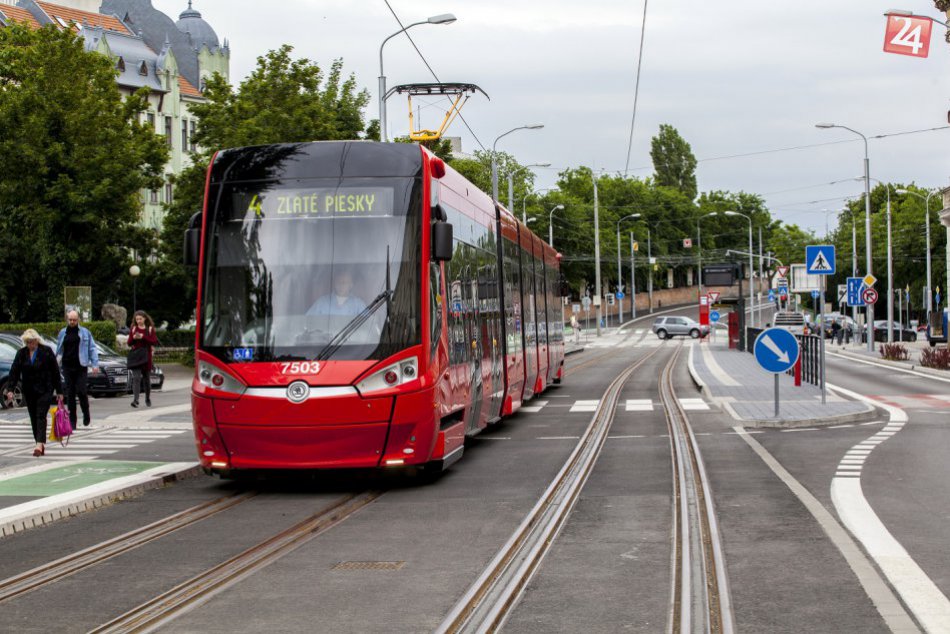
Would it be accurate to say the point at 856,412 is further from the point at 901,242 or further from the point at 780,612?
the point at 901,242

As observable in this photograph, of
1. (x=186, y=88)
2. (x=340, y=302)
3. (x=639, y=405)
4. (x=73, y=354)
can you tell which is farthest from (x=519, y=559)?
(x=186, y=88)

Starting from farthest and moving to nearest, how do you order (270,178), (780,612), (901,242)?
(901,242) → (270,178) → (780,612)

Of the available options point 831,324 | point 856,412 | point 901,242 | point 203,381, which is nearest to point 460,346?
point 203,381

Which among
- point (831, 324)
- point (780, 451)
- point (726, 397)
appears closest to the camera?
point (780, 451)

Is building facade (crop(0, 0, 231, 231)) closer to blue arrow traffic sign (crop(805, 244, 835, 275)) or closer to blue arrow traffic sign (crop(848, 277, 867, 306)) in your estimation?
blue arrow traffic sign (crop(848, 277, 867, 306))

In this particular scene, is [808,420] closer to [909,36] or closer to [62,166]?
[909,36]

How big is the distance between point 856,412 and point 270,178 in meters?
11.9

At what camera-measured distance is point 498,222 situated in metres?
19.6

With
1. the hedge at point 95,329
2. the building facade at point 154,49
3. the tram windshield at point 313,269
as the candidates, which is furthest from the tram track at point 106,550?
the building facade at point 154,49

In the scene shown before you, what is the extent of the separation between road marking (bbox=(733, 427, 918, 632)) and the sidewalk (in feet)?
22.8

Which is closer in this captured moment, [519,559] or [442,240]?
[519,559]

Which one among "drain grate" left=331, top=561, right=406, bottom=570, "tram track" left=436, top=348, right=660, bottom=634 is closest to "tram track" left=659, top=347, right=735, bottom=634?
"tram track" left=436, top=348, right=660, bottom=634

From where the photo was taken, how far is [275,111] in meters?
39.7

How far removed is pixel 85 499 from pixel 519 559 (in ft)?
15.7
